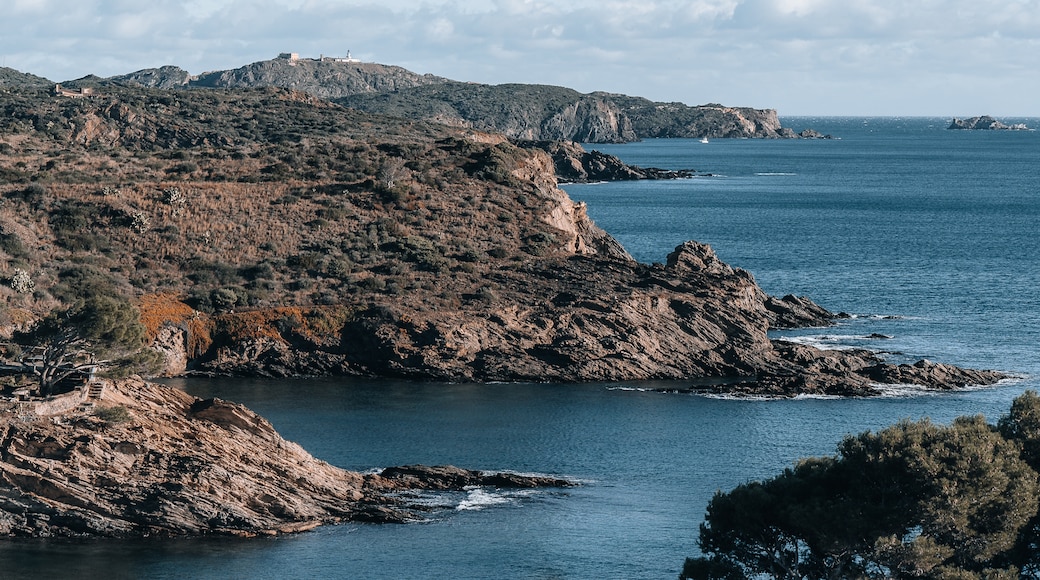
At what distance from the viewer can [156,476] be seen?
50.2 m

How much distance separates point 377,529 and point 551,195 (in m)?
56.9

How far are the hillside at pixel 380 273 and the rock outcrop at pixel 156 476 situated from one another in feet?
80.1

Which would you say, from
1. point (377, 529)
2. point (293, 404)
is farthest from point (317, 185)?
point (377, 529)

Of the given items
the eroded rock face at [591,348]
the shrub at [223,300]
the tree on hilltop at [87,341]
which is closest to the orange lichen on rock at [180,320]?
the shrub at [223,300]

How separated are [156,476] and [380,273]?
39869 mm

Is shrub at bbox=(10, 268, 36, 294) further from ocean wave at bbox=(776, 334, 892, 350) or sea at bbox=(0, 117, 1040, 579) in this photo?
ocean wave at bbox=(776, 334, 892, 350)

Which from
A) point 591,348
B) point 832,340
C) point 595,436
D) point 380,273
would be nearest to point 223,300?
point 380,273

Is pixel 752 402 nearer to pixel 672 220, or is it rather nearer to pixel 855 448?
pixel 855 448

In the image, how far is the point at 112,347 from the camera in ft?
185

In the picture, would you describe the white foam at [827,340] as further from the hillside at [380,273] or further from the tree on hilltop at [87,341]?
the tree on hilltop at [87,341]

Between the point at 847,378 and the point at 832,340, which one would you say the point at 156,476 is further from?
the point at 832,340

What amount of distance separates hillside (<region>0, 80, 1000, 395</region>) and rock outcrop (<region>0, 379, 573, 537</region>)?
80.1 feet

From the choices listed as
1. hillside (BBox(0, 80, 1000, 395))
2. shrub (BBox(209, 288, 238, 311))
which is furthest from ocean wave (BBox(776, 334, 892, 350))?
shrub (BBox(209, 288, 238, 311))

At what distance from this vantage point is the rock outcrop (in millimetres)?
49188
